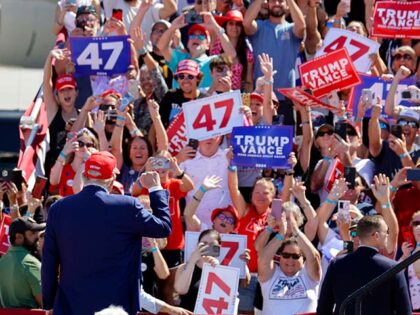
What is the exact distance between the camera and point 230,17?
51.4ft

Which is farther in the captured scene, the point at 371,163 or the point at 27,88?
the point at 27,88

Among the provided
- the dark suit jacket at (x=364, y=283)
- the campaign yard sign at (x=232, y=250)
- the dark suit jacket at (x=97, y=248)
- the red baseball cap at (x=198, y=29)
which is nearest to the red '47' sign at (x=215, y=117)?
the campaign yard sign at (x=232, y=250)

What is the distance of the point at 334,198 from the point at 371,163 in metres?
1.38

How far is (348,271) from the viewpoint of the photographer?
977 centimetres

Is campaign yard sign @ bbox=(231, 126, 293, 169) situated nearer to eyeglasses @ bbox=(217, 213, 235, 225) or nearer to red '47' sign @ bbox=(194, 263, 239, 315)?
eyeglasses @ bbox=(217, 213, 235, 225)

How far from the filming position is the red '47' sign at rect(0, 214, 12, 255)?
495 inches

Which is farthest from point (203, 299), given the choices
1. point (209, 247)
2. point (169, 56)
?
point (169, 56)

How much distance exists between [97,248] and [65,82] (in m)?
5.55

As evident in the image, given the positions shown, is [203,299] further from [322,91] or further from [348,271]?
[322,91]

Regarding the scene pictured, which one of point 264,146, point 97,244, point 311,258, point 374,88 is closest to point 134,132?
point 264,146

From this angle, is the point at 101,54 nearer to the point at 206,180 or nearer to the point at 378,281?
the point at 206,180

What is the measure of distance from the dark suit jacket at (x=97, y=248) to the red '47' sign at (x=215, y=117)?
13.0 ft

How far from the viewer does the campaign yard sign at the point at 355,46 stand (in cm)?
1494

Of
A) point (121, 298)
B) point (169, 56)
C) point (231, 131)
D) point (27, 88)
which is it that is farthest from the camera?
point (27, 88)
